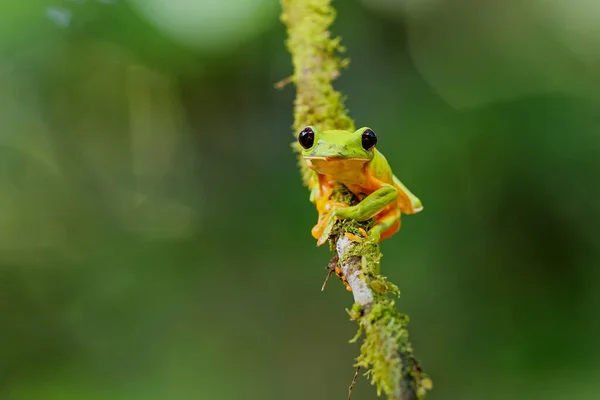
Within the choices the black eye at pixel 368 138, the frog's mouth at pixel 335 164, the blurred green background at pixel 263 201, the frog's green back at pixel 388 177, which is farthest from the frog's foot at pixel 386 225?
the blurred green background at pixel 263 201

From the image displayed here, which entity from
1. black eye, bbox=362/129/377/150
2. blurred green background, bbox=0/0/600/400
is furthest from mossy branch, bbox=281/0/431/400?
blurred green background, bbox=0/0/600/400

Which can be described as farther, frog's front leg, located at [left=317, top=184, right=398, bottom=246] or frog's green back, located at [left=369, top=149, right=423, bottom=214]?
frog's green back, located at [left=369, top=149, right=423, bottom=214]

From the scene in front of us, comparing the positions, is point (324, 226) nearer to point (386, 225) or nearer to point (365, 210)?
point (365, 210)

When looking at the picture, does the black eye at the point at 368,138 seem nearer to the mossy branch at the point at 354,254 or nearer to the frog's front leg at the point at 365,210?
the frog's front leg at the point at 365,210

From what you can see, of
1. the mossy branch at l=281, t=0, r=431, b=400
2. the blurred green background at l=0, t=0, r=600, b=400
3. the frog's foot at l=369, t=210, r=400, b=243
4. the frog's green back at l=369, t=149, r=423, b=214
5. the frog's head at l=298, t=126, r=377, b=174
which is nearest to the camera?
the mossy branch at l=281, t=0, r=431, b=400

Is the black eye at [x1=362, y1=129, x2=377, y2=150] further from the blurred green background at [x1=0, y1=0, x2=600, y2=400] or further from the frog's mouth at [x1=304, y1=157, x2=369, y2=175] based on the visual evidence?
the blurred green background at [x1=0, y1=0, x2=600, y2=400]

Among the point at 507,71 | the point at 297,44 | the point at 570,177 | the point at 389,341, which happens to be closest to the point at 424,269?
the point at 570,177

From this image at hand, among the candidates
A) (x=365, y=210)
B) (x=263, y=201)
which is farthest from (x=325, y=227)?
(x=263, y=201)

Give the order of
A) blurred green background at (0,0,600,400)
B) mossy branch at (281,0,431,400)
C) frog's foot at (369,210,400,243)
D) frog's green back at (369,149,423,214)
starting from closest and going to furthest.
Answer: mossy branch at (281,0,431,400) < frog's foot at (369,210,400,243) < frog's green back at (369,149,423,214) < blurred green background at (0,0,600,400)
